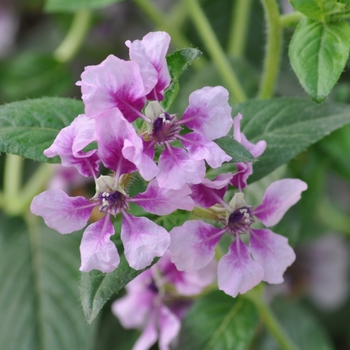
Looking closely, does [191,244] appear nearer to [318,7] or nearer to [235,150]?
[235,150]

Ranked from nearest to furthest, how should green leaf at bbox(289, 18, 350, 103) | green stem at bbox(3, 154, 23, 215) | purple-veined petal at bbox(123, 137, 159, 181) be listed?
purple-veined petal at bbox(123, 137, 159, 181) < green leaf at bbox(289, 18, 350, 103) < green stem at bbox(3, 154, 23, 215)

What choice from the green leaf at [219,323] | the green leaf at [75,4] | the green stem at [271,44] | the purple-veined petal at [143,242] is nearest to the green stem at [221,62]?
the green stem at [271,44]

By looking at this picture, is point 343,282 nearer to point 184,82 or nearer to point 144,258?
point 184,82

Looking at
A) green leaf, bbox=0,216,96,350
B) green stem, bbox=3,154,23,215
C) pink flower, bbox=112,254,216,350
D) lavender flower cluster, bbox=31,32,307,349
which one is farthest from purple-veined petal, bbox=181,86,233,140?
green stem, bbox=3,154,23,215

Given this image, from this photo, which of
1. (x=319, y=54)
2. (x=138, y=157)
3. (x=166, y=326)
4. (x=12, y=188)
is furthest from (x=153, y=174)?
(x=12, y=188)

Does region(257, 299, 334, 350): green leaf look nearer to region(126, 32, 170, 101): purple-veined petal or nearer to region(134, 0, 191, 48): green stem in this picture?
region(134, 0, 191, 48): green stem

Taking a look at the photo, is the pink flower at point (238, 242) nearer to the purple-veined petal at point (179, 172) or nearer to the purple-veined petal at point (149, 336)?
the purple-veined petal at point (179, 172)
